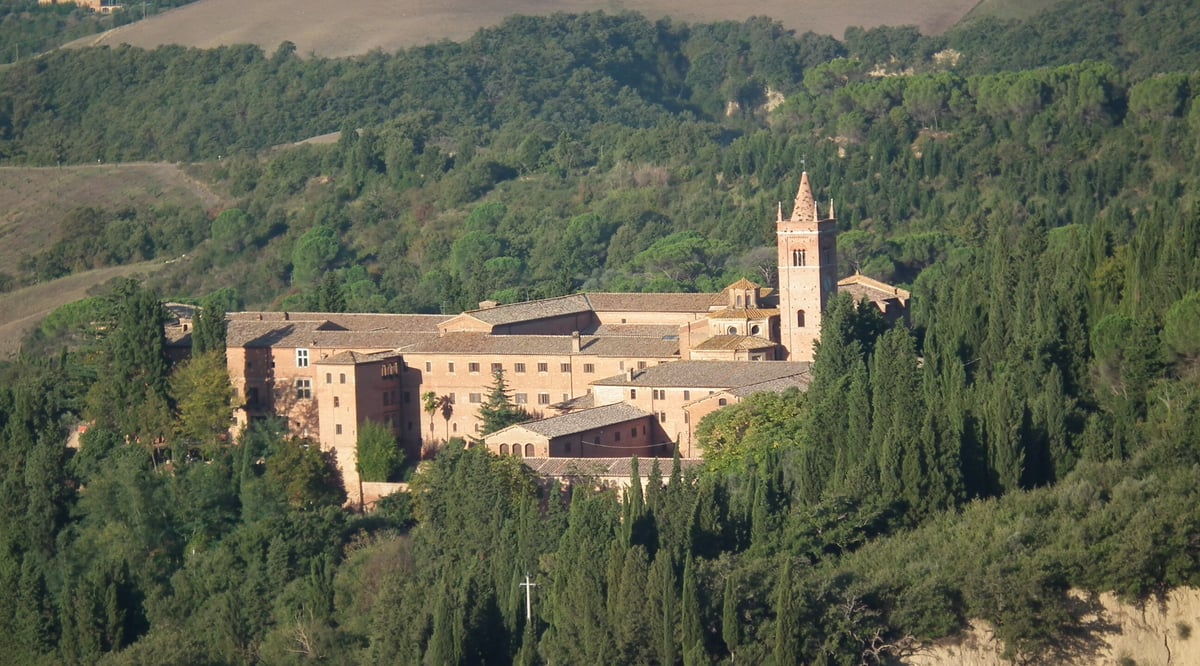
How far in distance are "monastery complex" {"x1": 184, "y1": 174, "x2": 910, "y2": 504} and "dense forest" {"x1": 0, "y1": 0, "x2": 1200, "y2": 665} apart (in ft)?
5.04

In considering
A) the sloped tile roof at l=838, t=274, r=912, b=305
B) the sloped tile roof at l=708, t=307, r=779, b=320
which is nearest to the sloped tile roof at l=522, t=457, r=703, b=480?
the sloped tile roof at l=708, t=307, r=779, b=320

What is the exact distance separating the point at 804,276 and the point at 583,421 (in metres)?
6.07

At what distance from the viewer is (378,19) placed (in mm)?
111812

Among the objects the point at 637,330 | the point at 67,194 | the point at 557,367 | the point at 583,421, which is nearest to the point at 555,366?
the point at 557,367

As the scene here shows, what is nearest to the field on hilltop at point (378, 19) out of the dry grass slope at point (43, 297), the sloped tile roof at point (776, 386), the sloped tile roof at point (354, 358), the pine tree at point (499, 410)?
the dry grass slope at point (43, 297)

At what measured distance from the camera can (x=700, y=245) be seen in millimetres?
67875

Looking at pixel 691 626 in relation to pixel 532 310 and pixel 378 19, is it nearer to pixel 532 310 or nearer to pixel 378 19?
pixel 532 310

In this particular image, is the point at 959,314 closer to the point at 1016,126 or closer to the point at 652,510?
the point at 652,510

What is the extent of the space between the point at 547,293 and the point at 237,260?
23.9 m

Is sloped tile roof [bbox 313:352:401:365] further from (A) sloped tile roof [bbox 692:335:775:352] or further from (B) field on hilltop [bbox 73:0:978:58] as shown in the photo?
(B) field on hilltop [bbox 73:0:978:58]

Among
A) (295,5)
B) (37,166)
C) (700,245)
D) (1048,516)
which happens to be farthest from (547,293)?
(295,5)

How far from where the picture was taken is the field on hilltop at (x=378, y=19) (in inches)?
4294

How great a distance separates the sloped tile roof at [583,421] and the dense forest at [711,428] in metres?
1.90

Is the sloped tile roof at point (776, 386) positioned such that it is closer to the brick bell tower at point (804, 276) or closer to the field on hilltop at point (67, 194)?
the brick bell tower at point (804, 276)
